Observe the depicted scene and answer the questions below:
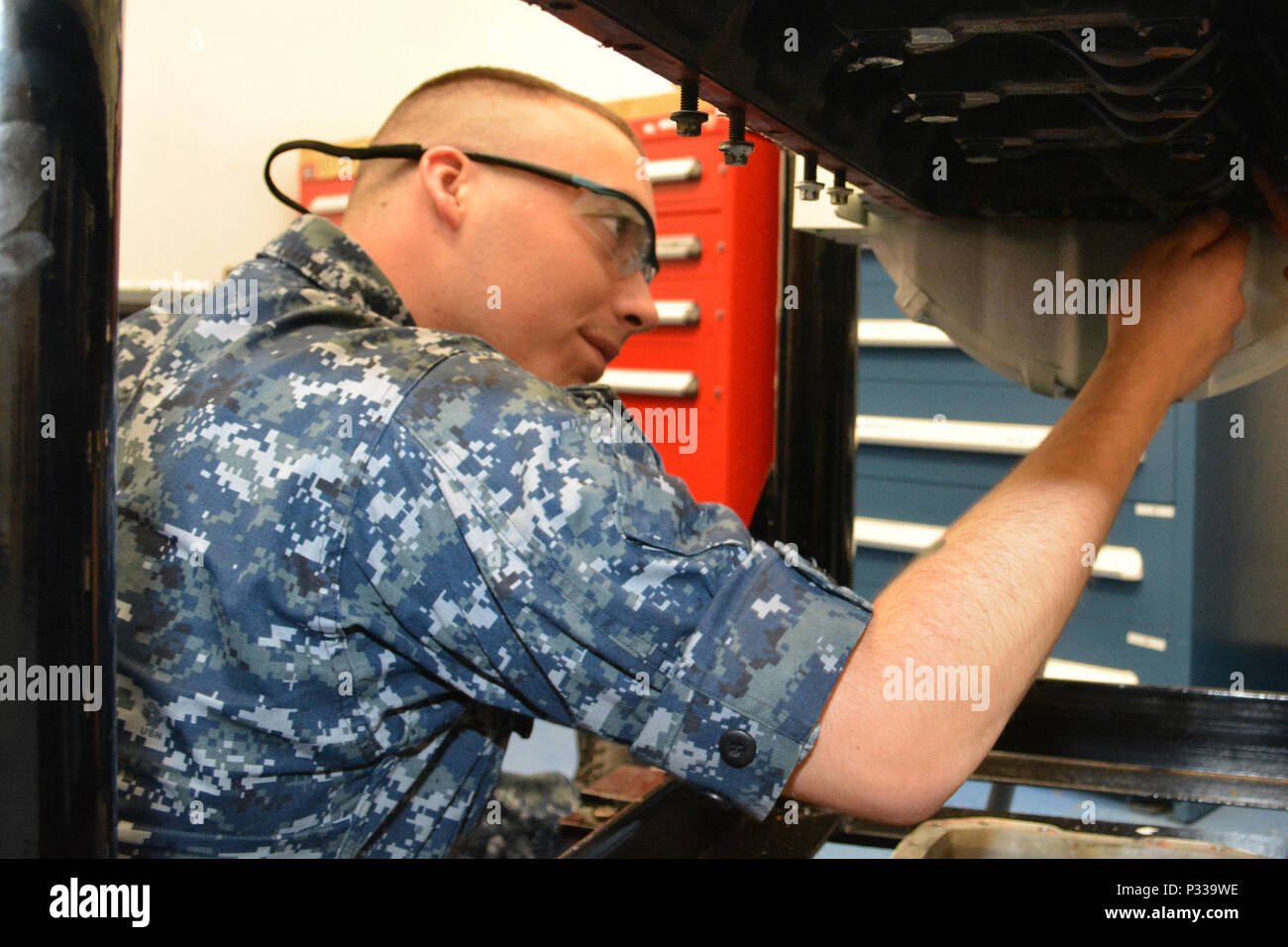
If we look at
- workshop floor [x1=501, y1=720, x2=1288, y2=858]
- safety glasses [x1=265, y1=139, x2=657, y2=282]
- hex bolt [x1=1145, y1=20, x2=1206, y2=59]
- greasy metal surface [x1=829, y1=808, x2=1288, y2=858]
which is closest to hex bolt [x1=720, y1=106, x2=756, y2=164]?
hex bolt [x1=1145, y1=20, x2=1206, y2=59]

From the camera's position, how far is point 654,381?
2.01 meters

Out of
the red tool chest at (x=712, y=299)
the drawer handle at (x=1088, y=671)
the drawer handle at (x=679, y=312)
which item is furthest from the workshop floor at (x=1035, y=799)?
the drawer handle at (x=679, y=312)

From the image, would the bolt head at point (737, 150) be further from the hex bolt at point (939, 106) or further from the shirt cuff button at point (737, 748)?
the shirt cuff button at point (737, 748)

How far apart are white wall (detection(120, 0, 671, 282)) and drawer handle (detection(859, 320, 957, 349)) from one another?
89 cm

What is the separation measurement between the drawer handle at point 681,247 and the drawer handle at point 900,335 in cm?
39

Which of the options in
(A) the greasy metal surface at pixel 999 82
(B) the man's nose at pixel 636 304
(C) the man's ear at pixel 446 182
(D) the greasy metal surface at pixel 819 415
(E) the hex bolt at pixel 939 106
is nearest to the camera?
(A) the greasy metal surface at pixel 999 82

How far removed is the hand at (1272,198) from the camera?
74 centimetres

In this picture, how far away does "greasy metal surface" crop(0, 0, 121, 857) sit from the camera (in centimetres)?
34

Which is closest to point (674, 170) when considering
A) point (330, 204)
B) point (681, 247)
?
point (681, 247)

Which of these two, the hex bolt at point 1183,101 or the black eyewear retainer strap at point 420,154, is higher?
the black eyewear retainer strap at point 420,154

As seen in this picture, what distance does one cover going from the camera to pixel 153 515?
0.61 metres

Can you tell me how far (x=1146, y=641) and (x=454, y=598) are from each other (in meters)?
1.74

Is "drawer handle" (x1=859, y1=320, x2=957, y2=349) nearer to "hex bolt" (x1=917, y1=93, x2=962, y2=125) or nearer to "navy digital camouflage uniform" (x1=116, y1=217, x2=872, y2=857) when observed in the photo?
"hex bolt" (x1=917, y1=93, x2=962, y2=125)
